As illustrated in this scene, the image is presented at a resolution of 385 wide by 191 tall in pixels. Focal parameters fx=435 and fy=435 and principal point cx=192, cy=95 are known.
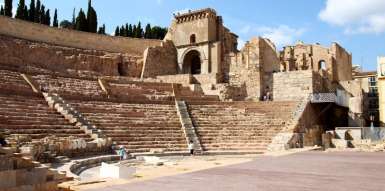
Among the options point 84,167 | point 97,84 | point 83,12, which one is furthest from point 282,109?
point 83,12

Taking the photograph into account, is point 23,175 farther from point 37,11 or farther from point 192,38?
point 37,11

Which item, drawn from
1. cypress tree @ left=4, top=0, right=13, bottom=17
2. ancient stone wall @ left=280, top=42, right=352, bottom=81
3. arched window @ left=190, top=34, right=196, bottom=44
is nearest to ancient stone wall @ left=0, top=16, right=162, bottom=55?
arched window @ left=190, top=34, right=196, bottom=44

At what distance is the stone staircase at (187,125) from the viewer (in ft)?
73.0

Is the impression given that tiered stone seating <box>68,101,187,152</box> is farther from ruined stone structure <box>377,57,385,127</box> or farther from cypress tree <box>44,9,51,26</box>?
cypress tree <box>44,9,51,26</box>

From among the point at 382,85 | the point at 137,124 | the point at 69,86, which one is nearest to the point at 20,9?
the point at 69,86

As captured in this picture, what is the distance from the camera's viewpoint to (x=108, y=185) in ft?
33.1

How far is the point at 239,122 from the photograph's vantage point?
25312mm

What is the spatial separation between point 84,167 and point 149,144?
19.2ft

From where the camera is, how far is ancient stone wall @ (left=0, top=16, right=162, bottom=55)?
33.7 metres

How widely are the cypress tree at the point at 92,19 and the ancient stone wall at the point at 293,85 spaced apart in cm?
2195

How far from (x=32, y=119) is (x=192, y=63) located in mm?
24826

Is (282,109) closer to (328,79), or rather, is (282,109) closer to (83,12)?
(328,79)

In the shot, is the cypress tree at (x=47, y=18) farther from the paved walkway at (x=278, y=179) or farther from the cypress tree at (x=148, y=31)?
the paved walkway at (x=278, y=179)

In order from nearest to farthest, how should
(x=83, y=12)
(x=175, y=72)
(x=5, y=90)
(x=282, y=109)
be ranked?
(x=5, y=90) < (x=282, y=109) < (x=175, y=72) < (x=83, y=12)
